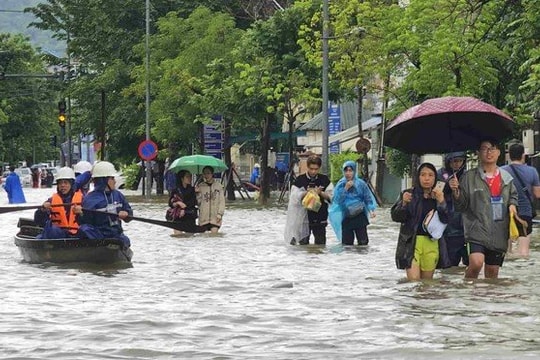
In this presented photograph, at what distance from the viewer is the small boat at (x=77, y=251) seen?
65.5 ft

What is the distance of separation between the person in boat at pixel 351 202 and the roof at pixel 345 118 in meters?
47.6

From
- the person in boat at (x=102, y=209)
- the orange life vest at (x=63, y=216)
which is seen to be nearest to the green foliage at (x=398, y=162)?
the orange life vest at (x=63, y=216)

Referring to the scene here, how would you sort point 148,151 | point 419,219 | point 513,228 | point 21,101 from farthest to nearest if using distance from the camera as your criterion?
point 21,101 < point 148,151 < point 513,228 < point 419,219

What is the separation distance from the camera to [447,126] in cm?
1634

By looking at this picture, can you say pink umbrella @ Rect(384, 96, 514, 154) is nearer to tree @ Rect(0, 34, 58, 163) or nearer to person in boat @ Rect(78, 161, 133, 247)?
person in boat @ Rect(78, 161, 133, 247)

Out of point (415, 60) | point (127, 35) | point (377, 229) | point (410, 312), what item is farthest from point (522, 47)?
point (127, 35)

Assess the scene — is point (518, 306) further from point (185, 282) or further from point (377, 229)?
point (377, 229)

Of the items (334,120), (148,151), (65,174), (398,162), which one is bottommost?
(65,174)

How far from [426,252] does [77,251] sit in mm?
6067

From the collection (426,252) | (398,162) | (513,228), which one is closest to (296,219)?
(513,228)

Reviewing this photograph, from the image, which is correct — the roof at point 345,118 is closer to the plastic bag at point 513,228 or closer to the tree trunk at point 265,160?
the tree trunk at point 265,160

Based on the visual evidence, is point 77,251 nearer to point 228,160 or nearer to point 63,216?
point 63,216

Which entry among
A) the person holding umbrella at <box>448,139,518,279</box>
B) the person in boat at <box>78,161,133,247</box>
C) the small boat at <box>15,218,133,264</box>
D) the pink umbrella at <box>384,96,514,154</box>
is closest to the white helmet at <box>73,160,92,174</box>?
the person in boat at <box>78,161,133,247</box>

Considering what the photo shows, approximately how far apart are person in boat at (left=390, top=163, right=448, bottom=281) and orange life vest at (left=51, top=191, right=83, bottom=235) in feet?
22.0
